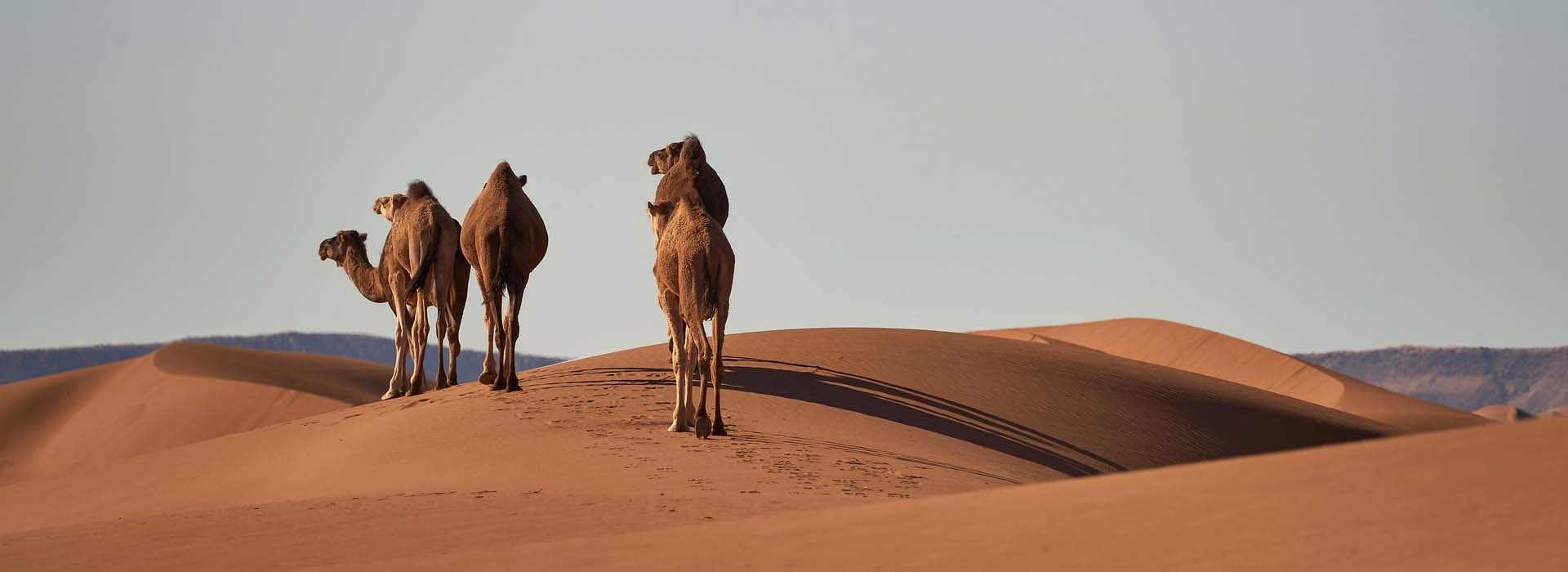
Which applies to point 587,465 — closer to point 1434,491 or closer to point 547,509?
point 547,509

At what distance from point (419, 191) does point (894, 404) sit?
804 centimetres

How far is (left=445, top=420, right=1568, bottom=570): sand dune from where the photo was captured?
6965 millimetres

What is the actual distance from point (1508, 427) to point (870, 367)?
15.2 meters

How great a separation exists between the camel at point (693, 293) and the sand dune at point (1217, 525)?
681 cm

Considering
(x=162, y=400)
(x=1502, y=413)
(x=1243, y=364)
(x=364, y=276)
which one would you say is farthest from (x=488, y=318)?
(x=1502, y=413)

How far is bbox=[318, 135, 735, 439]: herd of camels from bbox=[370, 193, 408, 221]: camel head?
0.06 ft

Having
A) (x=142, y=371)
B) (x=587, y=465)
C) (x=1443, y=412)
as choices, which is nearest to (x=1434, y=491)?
(x=587, y=465)

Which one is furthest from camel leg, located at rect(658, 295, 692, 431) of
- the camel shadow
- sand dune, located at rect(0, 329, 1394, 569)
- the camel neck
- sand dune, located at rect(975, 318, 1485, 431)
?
sand dune, located at rect(975, 318, 1485, 431)

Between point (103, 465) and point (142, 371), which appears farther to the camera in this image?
point (142, 371)

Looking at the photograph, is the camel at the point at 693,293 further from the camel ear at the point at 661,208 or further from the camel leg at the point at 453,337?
the camel leg at the point at 453,337

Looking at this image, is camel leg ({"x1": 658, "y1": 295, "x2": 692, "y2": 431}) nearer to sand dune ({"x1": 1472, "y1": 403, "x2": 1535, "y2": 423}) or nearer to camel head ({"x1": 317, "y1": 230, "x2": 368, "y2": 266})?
camel head ({"x1": 317, "y1": 230, "x2": 368, "y2": 266})

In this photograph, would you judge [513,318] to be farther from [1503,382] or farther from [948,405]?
[1503,382]

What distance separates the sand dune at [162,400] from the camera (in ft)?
168

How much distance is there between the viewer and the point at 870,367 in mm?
23500
